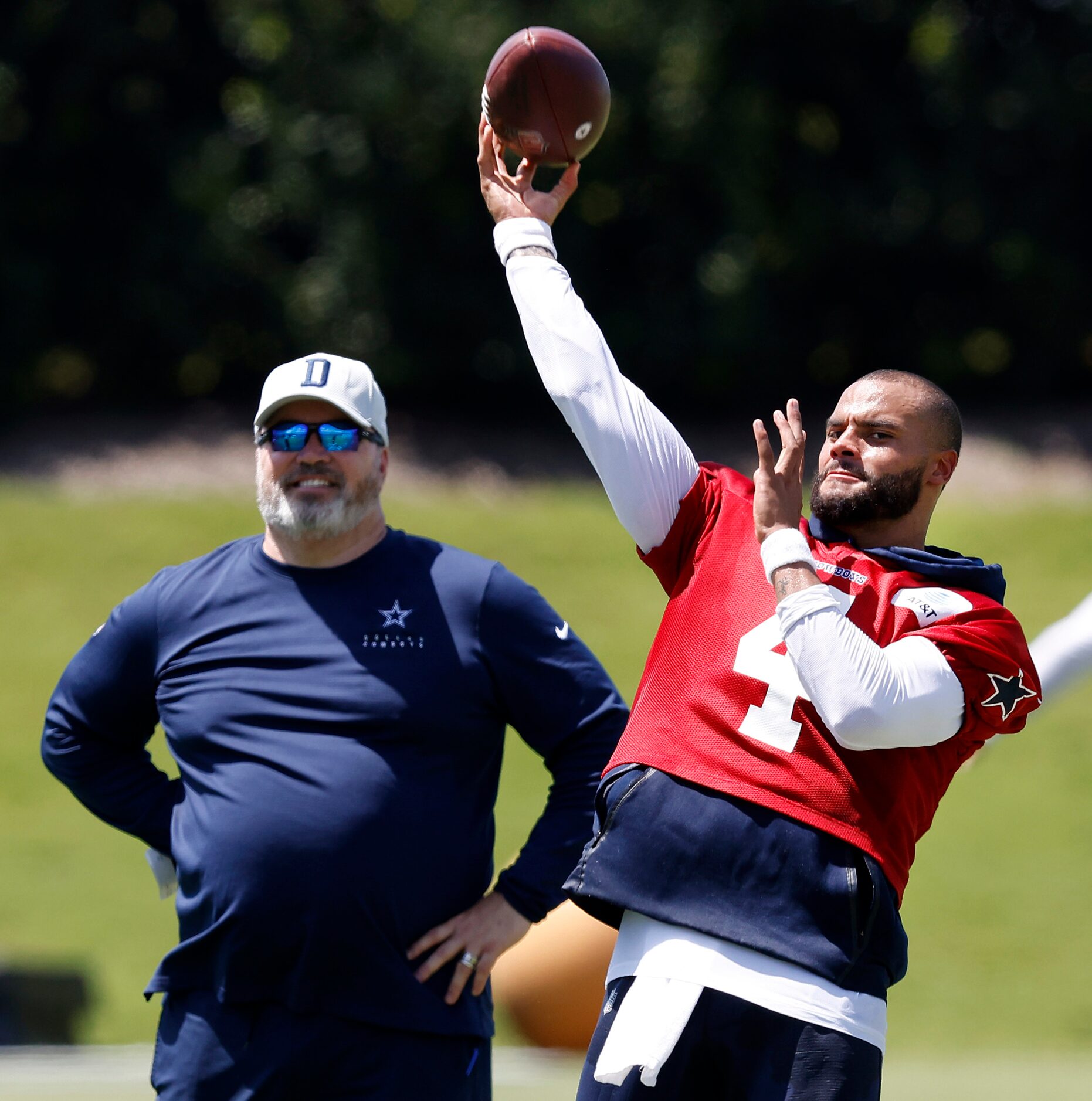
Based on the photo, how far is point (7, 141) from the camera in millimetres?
19000


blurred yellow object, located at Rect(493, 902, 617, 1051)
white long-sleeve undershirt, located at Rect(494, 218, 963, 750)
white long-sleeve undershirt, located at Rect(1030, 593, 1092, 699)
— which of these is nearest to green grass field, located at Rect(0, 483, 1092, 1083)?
blurred yellow object, located at Rect(493, 902, 617, 1051)

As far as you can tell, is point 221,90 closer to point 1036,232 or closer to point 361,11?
point 361,11

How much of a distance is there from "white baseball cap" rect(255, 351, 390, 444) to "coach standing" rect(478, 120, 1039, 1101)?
2.38 ft

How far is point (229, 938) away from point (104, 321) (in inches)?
683

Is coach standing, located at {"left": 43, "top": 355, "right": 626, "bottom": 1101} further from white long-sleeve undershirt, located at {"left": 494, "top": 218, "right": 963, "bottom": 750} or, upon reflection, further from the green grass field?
the green grass field

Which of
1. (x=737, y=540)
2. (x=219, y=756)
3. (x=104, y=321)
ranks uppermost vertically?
(x=104, y=321)

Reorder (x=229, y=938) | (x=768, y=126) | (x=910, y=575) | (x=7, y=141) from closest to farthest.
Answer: (x=910, y=575)
(x=229, y=938)
(x=768, y=126)
(x=7, y=141)

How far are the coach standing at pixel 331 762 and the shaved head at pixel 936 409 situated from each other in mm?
958

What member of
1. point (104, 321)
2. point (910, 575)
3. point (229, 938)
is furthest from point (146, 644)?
point (104, 321)

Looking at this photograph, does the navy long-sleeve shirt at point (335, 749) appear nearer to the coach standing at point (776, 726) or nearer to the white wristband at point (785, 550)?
the coach standing at point (776, 726)

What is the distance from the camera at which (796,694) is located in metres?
2.54

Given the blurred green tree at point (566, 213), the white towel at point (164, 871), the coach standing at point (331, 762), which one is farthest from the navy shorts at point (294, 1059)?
the blurred green tree at point (566, 213)

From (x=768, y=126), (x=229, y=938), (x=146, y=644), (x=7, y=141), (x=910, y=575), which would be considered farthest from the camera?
(x=7, y=141)

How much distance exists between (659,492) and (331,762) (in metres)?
0.94
